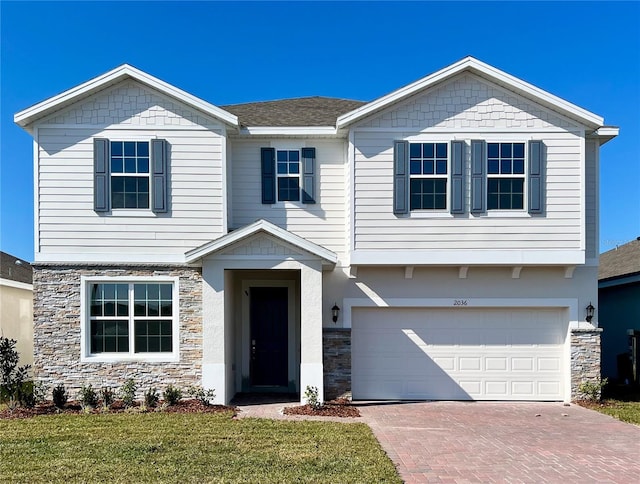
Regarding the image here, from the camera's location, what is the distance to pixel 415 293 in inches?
440

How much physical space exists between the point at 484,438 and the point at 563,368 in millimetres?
4316

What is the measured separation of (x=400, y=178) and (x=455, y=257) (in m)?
2.09

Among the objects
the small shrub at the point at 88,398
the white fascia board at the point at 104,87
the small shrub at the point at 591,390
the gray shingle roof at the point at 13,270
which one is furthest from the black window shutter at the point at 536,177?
the gray shingle roof at the point at 13,270

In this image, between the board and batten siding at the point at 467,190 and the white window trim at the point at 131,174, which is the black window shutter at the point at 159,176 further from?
the board and batten siding at the point at 467,190

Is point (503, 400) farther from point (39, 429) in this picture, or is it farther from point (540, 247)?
point (39, 429)

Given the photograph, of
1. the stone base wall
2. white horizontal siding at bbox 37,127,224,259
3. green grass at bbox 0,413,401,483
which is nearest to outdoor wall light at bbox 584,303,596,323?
the stone base wall

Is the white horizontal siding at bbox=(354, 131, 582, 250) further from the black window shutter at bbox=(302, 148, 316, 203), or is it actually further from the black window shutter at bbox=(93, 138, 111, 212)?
→ the black window shutter at bbox=(93, 138, 111, 212)

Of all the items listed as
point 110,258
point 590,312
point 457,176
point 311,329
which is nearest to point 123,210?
point 110,258

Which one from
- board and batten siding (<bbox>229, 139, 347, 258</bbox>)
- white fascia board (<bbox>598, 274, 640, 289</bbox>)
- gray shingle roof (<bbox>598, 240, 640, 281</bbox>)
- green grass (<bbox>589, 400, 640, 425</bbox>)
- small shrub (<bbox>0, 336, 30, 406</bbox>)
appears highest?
board and batten siding (<bbox>229, 139, 347, 258</bbox>)

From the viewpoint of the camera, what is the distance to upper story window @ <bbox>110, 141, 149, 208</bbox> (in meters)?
10.7

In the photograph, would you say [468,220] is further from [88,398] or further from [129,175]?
[88,398]

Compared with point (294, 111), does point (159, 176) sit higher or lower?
lower

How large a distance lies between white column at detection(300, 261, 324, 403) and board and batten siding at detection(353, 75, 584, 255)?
4.03ft

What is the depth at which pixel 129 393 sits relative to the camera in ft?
32.7
